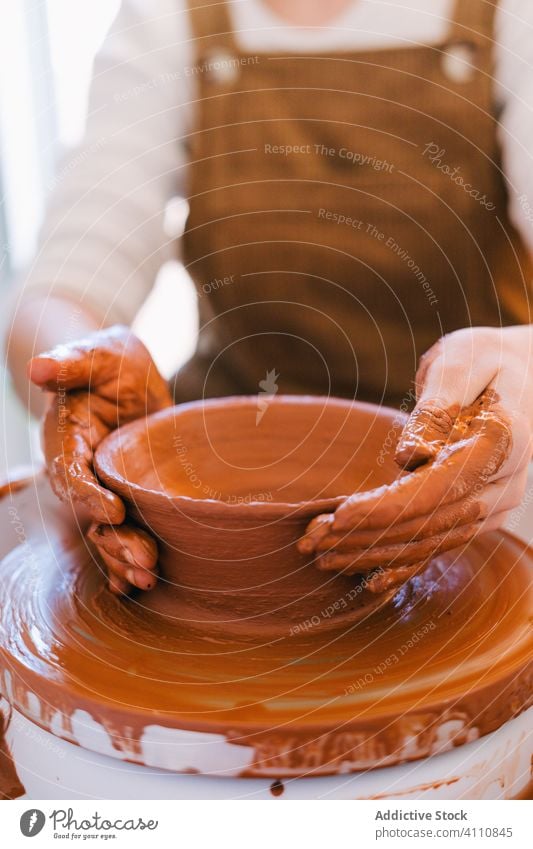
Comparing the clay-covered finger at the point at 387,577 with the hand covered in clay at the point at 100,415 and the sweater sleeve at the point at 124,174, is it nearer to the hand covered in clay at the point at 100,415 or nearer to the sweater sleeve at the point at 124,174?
the hand covered in clay at the point at 100,415

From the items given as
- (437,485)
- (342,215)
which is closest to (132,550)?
(437,485)

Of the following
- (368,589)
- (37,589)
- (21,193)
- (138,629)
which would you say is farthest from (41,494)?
(21,193)

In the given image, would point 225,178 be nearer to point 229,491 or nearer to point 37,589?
point 229,491

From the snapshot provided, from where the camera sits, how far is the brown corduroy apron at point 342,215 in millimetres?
1264

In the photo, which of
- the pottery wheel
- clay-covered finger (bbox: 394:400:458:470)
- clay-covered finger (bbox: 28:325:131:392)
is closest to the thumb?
clay-covered finger (bbox: 394:400:458:470)

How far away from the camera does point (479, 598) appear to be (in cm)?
79

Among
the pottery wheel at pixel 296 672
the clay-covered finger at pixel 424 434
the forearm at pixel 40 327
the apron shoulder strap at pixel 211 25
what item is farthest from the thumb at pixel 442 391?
the apron shoulder strap at pixel 211 25

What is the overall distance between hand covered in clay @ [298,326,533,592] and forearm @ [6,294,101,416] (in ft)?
1.95

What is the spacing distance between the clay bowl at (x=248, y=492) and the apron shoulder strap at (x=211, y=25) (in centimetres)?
67

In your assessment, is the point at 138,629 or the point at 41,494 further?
the point at 41,494

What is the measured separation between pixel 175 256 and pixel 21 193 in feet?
1.06

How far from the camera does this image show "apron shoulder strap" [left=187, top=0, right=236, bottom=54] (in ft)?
4.04

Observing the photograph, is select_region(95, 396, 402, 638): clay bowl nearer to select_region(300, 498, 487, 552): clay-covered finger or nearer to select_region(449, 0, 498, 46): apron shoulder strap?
select_region(300, 498, 487, 552): clay-covered finger
